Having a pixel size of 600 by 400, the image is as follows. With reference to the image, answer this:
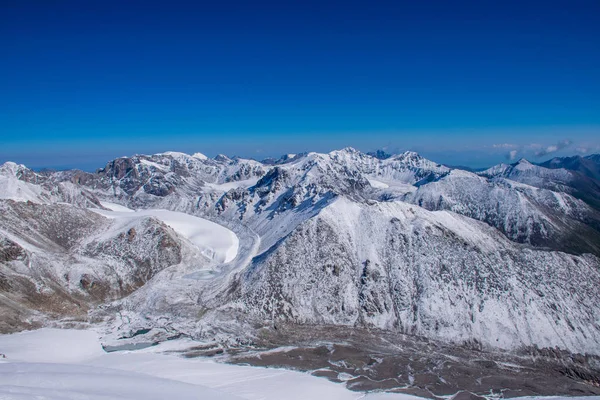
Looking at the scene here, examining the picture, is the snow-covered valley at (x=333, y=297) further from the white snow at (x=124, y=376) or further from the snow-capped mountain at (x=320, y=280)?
the white snow at (x=124, y=376)

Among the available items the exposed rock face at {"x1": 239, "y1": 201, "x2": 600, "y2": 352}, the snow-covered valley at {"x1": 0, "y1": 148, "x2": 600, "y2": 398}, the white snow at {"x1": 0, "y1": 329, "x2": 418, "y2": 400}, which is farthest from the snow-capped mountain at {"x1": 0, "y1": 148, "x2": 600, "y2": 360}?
the white snow at {"x1": 0, "y1": 329, "x2": 418, "y2": 400}

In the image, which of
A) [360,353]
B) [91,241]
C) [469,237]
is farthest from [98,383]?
[469,237]

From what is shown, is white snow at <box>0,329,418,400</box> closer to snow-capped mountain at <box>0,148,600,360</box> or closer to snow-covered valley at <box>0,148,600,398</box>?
snow-covered valley at <box>0,148,600,398</box>

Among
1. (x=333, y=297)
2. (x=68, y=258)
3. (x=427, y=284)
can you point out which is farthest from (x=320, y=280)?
(x=68, y=258)

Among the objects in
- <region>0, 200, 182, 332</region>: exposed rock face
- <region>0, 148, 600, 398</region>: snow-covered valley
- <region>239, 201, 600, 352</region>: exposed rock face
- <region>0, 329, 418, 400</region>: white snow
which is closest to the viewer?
<region>0, 329, 418, 400</region>: white snow

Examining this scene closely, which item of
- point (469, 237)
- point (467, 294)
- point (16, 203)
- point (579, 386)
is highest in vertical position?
point (16, 203)

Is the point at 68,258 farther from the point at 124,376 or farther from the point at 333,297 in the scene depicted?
the point at 124,376

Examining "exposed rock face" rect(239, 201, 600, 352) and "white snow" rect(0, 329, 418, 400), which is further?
"exposed rock face" rect(239, 201, 600, 352)

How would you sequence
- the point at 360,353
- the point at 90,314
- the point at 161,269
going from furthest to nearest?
the point at 161,269 < the point at 90,314 < the point at 360,353

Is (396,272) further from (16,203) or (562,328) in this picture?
(16,203)
